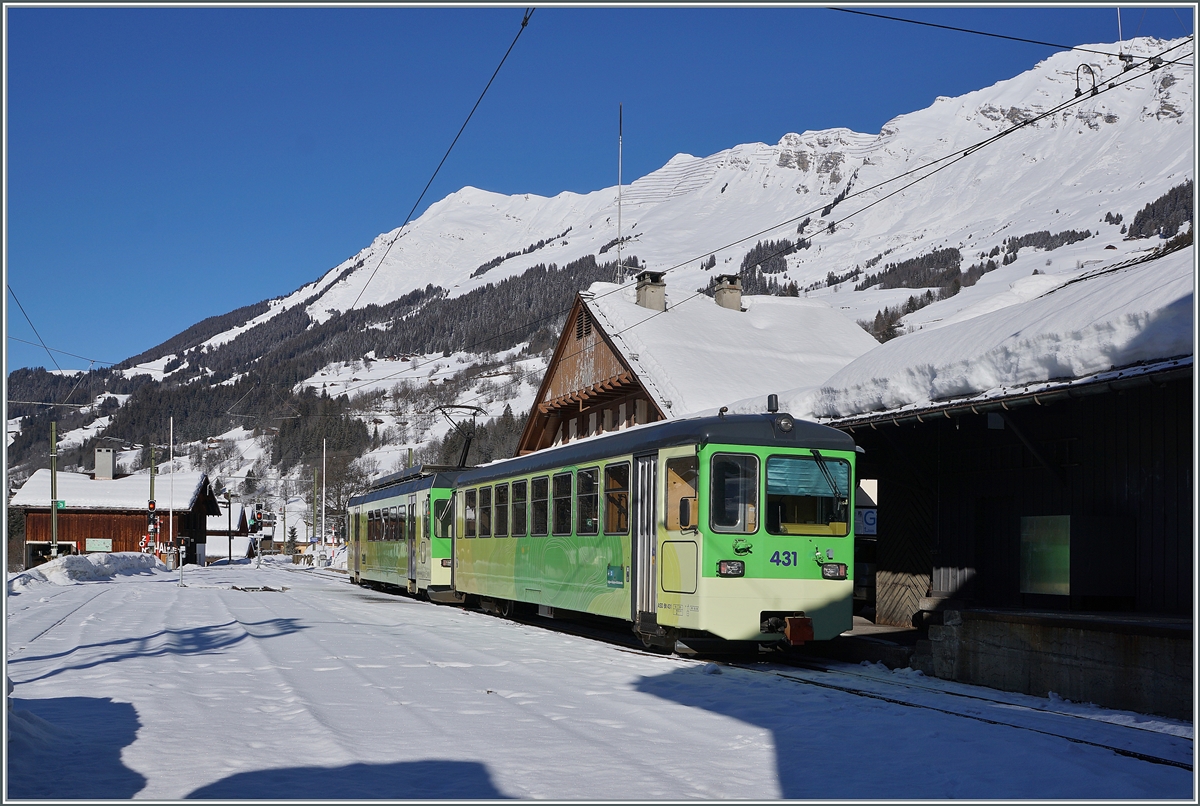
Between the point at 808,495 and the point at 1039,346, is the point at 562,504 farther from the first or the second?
the point at 1039,346

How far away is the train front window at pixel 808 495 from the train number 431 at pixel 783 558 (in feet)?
0.76

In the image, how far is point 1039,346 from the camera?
39.7 ft

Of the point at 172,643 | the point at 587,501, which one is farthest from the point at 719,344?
the point at 172,643

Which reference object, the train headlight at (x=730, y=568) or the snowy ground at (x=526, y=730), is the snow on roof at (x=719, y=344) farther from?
the snowy ground at (x=526, y=730)

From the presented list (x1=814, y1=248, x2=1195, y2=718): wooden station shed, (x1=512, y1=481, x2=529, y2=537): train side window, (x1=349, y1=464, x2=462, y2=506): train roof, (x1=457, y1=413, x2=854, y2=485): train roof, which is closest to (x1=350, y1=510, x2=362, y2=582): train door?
(x1=349, y1=464, x2=462, y2=506): train roof

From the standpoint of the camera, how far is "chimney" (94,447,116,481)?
7612cm

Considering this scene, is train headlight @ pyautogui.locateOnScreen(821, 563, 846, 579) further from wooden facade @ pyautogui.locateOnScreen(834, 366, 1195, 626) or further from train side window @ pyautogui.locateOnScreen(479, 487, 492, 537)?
train side window @ pyautogui.locateOnScreen(479, 487, 492, 537)

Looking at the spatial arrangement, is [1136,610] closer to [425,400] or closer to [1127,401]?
[1127,401]

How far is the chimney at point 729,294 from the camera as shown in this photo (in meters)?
37.6

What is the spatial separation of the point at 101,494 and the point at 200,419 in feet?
199

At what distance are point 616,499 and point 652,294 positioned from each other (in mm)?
21459

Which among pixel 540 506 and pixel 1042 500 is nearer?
pixel 1042 500

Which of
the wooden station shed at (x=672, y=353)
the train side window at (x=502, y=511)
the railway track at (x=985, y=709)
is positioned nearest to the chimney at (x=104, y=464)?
the wooden station shed at (x=672, y=353)

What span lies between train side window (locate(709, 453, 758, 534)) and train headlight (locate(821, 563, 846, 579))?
0.96 meters
